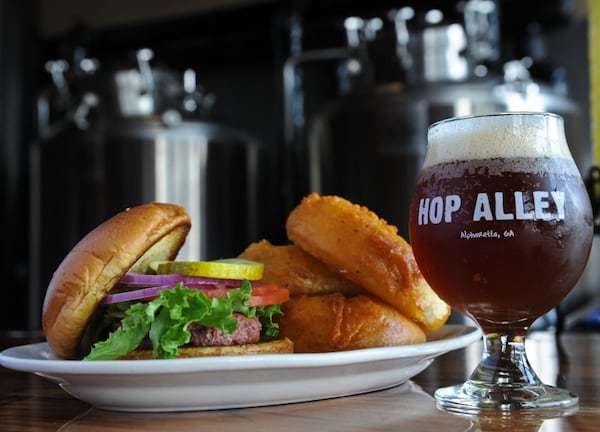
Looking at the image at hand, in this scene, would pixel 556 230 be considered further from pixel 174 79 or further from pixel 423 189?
pixel 174 79

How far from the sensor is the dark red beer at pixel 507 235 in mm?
789

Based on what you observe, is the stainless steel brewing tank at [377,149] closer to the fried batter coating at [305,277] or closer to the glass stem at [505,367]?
the fried batter coating at [305,277]

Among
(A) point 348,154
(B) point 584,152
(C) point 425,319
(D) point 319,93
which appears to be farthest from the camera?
(D) point 319,93

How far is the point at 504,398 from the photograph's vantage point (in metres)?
0.78

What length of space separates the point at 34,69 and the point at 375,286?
14.1 ft

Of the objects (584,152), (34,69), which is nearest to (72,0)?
(34,69)

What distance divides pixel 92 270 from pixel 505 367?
473mm

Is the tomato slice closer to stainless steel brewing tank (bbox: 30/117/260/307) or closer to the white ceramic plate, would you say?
the white ceramic plate

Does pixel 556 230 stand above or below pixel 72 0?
below

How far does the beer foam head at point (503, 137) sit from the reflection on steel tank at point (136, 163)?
106 inches

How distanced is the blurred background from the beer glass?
2.10m

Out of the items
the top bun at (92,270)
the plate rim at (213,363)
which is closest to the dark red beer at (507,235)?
the plate rim at (213,363)

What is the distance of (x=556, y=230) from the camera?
2.60 feet

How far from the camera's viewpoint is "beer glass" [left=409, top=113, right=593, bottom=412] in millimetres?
788
